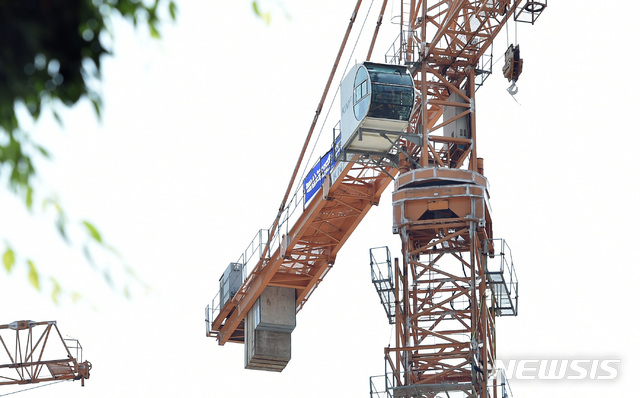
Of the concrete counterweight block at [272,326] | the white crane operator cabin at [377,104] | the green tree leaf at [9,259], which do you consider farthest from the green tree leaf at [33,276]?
the concrete counterweight block at [272,326]

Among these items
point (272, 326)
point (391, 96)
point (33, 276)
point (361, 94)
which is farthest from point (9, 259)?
point (272, 326)

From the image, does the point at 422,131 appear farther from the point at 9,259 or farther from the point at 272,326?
the point at 9,259

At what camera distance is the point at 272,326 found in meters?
62.1

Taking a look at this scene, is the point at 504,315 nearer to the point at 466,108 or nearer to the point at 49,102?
the point at 466,108

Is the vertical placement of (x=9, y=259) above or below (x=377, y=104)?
below

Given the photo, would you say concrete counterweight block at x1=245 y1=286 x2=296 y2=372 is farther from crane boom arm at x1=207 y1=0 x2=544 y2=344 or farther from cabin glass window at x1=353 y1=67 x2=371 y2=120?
cabin glass window at x1=353 y1=67 x2=371 y2=120

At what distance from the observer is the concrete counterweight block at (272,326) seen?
62.1 m

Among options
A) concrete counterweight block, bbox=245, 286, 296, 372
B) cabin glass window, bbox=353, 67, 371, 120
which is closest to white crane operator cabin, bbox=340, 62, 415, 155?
cabin glass window, bbox=353, 67, 371, 120

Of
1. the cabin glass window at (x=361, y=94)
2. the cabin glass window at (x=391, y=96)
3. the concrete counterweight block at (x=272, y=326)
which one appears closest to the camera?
the cabin glass window at (x=391, y=96)

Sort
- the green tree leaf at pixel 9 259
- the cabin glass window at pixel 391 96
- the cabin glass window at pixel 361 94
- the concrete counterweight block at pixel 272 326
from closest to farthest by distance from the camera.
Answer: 1. the green tree leaf at pixel 9 259
2. the cabin glass window at pixel 391 96
3. the cabin glass window at pixel 361 94
4. the concrete counterweight block at pixel 272 326

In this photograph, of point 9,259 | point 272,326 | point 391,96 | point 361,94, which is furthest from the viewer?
point 272,326

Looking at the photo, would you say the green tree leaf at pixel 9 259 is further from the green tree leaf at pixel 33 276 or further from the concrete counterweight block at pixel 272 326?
the concrete counterweight block at pixel 272 326

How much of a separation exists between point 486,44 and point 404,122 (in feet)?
27.2

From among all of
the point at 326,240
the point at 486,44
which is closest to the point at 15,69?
the point at 486,44
